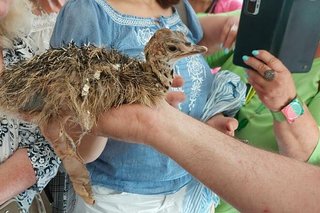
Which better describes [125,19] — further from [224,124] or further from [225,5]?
[225,5]

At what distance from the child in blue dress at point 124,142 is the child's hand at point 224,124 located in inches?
0.4

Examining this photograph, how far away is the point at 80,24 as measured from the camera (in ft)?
2.40

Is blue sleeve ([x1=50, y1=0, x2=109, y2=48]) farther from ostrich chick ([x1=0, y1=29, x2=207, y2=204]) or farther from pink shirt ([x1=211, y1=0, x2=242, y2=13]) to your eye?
pink shirt ([x1=211, y1=0, x2=242, y2=13])

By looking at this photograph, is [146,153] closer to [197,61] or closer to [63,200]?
[197,61]

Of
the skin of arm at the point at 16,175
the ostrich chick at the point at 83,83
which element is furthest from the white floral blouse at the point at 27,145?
the ostrich chick at the point at 83,83

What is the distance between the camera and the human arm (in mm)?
799

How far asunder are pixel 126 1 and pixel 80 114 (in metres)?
0.36

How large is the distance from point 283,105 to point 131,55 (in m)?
0.33

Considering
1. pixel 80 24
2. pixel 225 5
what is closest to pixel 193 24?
pixel 80 24

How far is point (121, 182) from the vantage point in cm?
79

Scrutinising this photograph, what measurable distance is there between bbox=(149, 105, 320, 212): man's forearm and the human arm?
0.27 m

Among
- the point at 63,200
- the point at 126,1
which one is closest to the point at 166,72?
the point at 126,1

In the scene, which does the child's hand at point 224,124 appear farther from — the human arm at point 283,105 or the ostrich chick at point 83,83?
the ostrich chick at point 83,83

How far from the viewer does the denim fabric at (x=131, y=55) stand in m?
0.74
